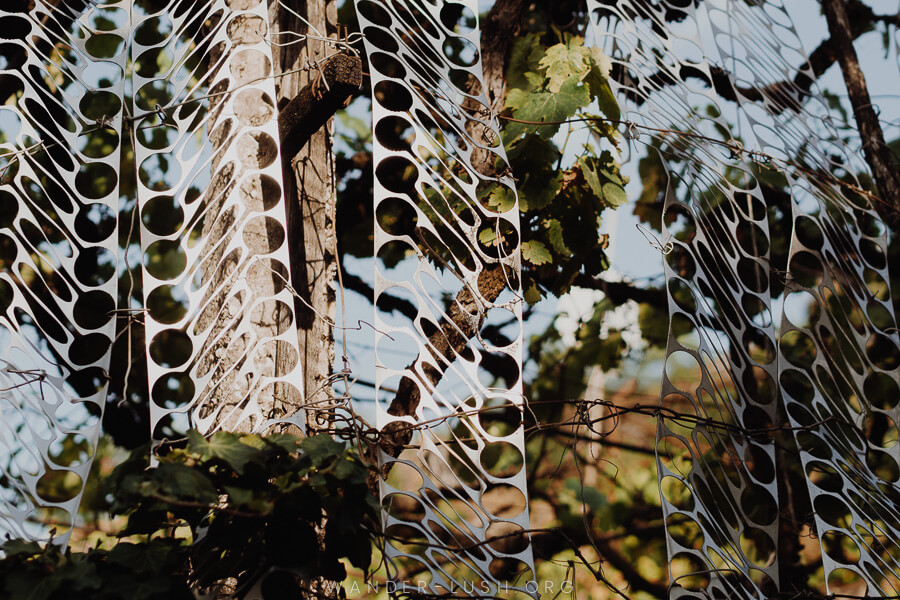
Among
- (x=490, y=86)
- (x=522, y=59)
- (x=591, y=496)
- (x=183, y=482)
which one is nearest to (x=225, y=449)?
(x=183, y=482)

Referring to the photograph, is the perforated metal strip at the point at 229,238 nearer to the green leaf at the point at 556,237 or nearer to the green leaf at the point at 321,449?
the green leaf at the point at 321,449

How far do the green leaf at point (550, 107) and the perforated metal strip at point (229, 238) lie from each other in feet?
2.25

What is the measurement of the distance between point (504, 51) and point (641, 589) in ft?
8.14

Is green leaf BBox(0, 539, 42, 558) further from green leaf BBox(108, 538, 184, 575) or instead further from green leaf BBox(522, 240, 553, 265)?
green leaf BBox(522, 240, 553, 265)

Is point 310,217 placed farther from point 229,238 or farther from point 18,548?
point 18,548

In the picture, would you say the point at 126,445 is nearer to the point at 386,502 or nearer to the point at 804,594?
the point at 386,502

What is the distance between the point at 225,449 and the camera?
1174 mm

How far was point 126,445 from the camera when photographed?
2.89 meters

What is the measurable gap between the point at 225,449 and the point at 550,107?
132 cm

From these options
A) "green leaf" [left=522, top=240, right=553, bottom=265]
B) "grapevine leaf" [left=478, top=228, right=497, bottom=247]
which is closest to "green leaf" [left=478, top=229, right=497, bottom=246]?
"grapevine leaf" [left=478, top=228, right=497, bottom=247]

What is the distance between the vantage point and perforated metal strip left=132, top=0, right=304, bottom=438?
1463mm

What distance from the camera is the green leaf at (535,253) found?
2189mm

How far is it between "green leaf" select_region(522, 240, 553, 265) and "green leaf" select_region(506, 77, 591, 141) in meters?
0.31

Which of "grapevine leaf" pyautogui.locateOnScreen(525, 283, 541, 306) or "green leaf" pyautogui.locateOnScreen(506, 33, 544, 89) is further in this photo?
"green leaf" pyautogui.locateOnScreen(506, 33, 544, 89)
